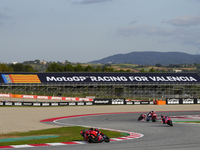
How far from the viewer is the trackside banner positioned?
67.2 meters

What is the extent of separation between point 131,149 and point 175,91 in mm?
64271

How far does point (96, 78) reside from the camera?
7112cm

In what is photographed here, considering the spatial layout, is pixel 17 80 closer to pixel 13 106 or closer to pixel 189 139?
pixel 13 106

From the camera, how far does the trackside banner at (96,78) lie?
220 ft

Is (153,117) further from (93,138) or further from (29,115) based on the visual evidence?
(29,115)

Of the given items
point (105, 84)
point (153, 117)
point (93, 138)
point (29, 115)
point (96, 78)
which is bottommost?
point (29, 115)

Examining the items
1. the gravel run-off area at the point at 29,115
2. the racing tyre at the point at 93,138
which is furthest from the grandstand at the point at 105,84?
the racing tyre at the point at 93,138

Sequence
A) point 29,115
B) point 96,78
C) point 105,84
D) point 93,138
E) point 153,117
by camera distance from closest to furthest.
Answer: point 93,138
point 153,117
point 29,115
point 105,84
point 96,78

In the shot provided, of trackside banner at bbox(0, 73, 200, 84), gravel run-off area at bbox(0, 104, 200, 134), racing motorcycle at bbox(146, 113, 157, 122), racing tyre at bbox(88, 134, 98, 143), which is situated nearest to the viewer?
racing tyre at bbox(88, 134, 98, 143)

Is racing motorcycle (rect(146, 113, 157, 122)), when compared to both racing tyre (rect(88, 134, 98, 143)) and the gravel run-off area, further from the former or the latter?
racing tyre (rect(88, 134, 98, 143))

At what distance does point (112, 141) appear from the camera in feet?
49.5

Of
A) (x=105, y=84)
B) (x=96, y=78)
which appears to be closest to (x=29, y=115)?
(x=105, y=84)

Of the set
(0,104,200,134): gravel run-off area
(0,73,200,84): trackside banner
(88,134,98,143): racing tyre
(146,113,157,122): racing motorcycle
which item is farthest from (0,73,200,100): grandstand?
(88,134,98,143): racing tyre

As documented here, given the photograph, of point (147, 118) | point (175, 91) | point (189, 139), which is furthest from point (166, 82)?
point (189, 139)
